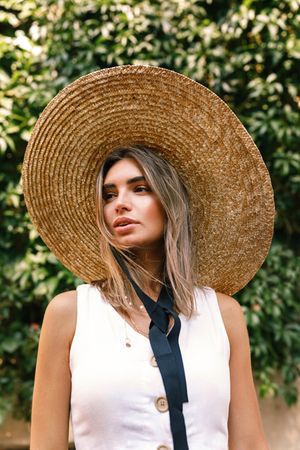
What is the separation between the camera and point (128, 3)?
13.6 ft

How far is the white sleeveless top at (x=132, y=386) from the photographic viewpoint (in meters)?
1.79

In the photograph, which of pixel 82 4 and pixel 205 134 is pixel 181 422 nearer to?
pixel 205 134

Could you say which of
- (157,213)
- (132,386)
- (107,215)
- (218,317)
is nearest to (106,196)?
(107,215)

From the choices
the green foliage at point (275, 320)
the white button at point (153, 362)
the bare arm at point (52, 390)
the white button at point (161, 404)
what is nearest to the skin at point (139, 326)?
the bare arm at point (52, 390)

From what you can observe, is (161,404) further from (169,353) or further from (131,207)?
(131,207)

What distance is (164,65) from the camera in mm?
4168

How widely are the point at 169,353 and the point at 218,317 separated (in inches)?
10.7

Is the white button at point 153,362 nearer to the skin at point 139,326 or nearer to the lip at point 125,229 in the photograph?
the skin at point 139,326

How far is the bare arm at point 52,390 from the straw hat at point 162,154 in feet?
1.34

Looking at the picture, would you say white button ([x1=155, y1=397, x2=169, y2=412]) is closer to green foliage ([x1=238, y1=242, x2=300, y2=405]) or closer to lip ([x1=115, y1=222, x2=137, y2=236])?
lip ([x1=115, y1=222, x2=137, y2=236])

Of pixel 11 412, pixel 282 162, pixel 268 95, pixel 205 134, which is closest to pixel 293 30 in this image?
pixel 268 95

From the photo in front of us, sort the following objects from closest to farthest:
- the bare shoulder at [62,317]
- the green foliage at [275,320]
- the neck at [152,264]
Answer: the bare shoulder at [62,317]
the neck at [152,264]
the green foliage at [275,320]

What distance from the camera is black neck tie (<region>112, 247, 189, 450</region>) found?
1.79 m

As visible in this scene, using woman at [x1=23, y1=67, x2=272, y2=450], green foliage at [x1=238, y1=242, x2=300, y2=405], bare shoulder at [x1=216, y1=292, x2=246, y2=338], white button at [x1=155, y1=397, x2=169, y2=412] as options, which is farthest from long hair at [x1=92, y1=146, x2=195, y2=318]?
green foliage at [x1=238, y1=242, x2=300, y2=405]
